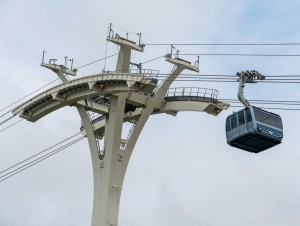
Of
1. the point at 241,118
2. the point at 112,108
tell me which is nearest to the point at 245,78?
the point at 241,118

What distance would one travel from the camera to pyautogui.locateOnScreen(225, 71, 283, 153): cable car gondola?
42.8 meters

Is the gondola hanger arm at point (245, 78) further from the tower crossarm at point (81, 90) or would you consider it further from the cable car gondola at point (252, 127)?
the tower crossarm at point (81, 90)

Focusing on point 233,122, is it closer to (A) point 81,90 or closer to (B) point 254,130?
(B) point 254,130

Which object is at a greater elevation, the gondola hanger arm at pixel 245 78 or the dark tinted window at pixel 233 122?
the gondola hanger arm at pixel 245 78

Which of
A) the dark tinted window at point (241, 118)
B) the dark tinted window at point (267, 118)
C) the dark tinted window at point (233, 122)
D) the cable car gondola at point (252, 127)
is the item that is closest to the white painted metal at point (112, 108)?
the dark tinted window at point (233, 122)

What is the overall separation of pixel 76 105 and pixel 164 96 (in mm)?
6102

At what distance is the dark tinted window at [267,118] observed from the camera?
43250 mm

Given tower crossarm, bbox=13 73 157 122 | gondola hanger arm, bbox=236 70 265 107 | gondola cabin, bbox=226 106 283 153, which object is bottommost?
gondola cabin, bbox=226 106 283 153

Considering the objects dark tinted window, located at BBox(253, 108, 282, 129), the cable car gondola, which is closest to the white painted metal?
the cable car gondola

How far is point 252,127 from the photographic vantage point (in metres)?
42.6

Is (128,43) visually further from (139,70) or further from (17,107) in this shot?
(17,107)

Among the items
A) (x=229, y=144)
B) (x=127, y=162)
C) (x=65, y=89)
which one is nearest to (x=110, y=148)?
(x=127, y=162)

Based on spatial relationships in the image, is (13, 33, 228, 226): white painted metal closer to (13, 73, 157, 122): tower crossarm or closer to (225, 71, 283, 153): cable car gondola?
(13, 73, 157, 122): tower crossarm

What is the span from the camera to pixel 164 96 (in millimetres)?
51594
